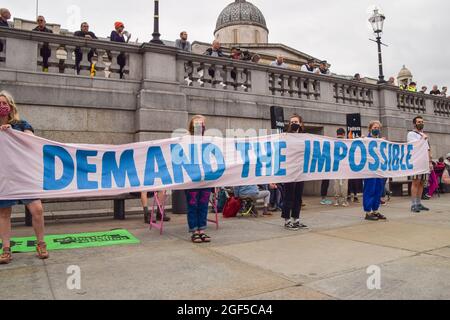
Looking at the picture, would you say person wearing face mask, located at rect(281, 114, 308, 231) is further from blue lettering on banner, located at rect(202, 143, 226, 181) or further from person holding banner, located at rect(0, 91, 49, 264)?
person holding banner, located at rect(0, 91, 49, 264)

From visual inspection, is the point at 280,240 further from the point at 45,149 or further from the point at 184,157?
the point at 45,149

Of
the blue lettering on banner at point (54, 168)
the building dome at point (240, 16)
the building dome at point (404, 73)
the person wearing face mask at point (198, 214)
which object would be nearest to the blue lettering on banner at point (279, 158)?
the person wearing face mask at point (198, 214)

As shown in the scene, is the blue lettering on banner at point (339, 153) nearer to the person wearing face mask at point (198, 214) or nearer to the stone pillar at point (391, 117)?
the person wearing face mask at point (198, 214)

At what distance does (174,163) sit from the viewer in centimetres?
615

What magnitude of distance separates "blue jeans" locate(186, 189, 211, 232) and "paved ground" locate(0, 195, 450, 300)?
1.03ft

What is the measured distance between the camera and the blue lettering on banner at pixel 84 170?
5502mm

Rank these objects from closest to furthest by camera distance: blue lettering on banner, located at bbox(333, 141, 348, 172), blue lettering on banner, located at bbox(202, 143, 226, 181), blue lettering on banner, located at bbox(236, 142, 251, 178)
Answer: blue lettering on banner, located at bbox(202, 143, 226, 181) → blue lettering on banner, located at bbox(236, 142, 251, 178) → blue lettering on banner, located at bbox(333, 141, 348, 172)

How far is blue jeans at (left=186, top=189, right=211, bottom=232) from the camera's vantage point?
5.65m

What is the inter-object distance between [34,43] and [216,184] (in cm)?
603

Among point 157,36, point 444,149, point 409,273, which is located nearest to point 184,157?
point 409,273

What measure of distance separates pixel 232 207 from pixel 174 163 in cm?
264

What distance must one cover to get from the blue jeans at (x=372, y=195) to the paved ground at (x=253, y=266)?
3.00ft

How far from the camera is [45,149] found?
5.20m

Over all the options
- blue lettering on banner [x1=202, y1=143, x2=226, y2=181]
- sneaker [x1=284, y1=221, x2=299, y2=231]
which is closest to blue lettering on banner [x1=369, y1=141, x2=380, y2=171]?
sneaker [x1=284, y1=221, x2=299, y2=231]
